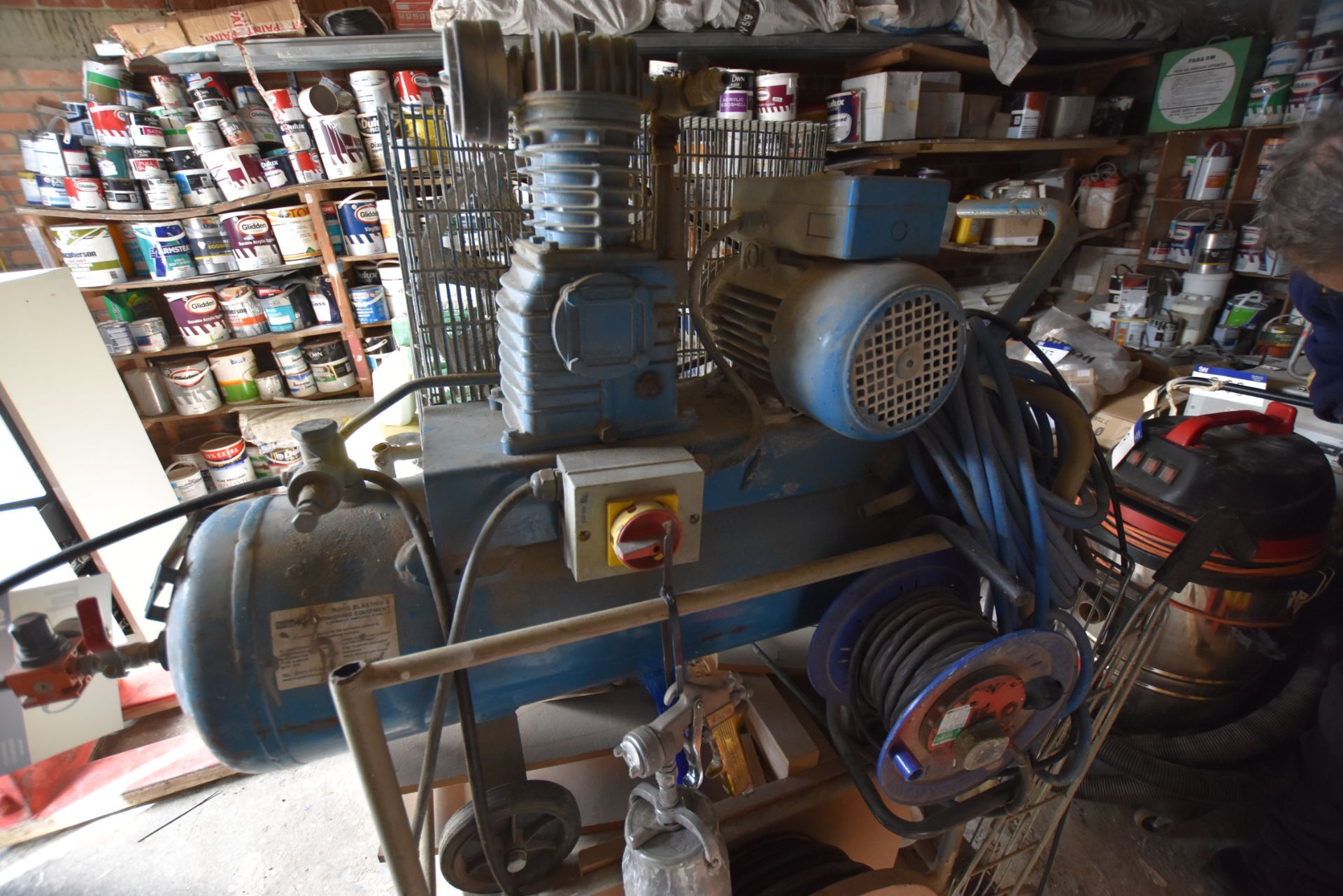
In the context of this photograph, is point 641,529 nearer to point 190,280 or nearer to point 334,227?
point 334,227

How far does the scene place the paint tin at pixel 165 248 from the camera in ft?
8.29

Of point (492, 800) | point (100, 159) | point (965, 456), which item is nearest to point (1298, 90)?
point (965, 456)

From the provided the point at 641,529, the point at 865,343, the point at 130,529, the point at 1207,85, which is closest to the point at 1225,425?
the point at 865,343

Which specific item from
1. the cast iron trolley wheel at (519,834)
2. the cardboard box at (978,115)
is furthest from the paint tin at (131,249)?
the cardboard box at (978,115)

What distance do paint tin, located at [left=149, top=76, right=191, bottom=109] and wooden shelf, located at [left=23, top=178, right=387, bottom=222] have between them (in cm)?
37

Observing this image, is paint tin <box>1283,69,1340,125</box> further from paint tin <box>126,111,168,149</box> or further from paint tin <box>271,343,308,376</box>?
paint tin <box>126,111,168,149</box>

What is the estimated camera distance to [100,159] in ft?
7.95

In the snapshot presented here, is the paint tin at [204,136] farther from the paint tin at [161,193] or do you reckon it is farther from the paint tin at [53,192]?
the paint tin at [53,192]

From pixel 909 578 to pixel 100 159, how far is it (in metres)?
3.20

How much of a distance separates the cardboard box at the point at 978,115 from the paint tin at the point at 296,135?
2.66m

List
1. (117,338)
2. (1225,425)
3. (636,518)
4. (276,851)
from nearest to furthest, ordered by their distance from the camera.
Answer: (636,518) < (1225,425) < (276,851) < (117,338)

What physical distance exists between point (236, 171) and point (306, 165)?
260 mm

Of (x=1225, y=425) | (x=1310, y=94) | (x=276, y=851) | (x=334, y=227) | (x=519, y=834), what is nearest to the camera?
(x=519, y=834)

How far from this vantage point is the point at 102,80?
92.1 inches
